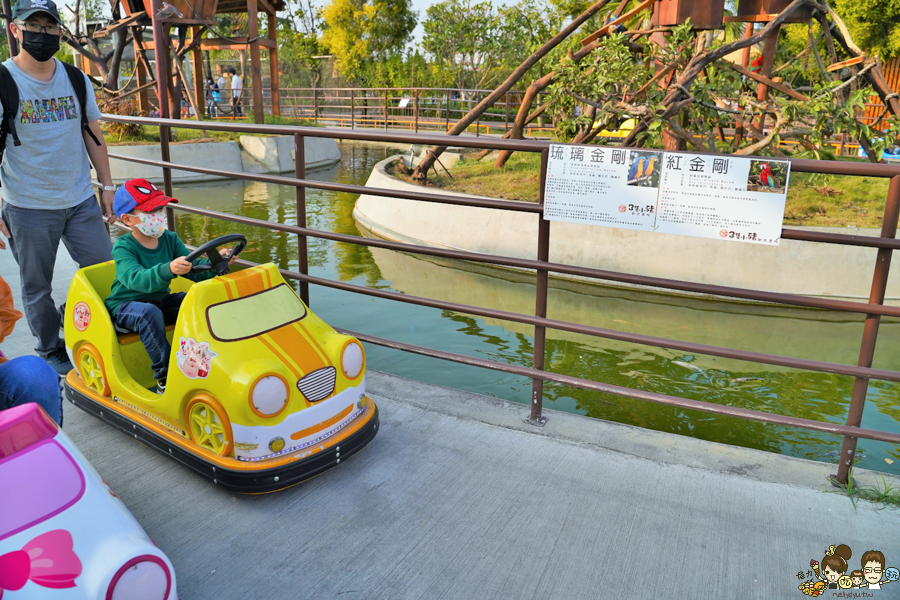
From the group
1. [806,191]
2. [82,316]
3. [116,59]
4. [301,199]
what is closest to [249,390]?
[82,316]

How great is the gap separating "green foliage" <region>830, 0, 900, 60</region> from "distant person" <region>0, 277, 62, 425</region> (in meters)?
23.0

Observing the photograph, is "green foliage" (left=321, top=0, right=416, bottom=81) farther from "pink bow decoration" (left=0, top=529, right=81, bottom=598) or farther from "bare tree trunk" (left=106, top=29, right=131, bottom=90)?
"pink bow decoration" (left=0, top=529, right=81, bottom=598)

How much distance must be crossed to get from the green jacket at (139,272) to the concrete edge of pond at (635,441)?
109cm

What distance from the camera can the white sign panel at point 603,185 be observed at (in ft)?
8.38

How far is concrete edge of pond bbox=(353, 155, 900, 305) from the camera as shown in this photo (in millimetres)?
6918

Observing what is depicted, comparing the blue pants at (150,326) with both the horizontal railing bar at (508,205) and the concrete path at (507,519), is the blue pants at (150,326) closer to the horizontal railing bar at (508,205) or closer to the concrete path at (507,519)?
the concrete path at (507,519)

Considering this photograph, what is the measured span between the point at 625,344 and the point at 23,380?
5005 millimetres

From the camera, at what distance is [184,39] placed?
17.4 meters

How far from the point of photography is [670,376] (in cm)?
532

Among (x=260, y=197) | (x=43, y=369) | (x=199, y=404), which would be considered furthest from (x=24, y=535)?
(x=260, y=197)

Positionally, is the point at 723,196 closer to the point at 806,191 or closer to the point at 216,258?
the point at 216,258

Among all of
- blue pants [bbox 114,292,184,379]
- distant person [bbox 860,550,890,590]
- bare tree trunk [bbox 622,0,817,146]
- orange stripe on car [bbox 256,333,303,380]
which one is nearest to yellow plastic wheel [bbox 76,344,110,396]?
blue pants [bbox 114,292,184,379]

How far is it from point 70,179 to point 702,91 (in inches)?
253

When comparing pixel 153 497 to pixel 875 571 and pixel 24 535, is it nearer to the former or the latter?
pixel 24 535
